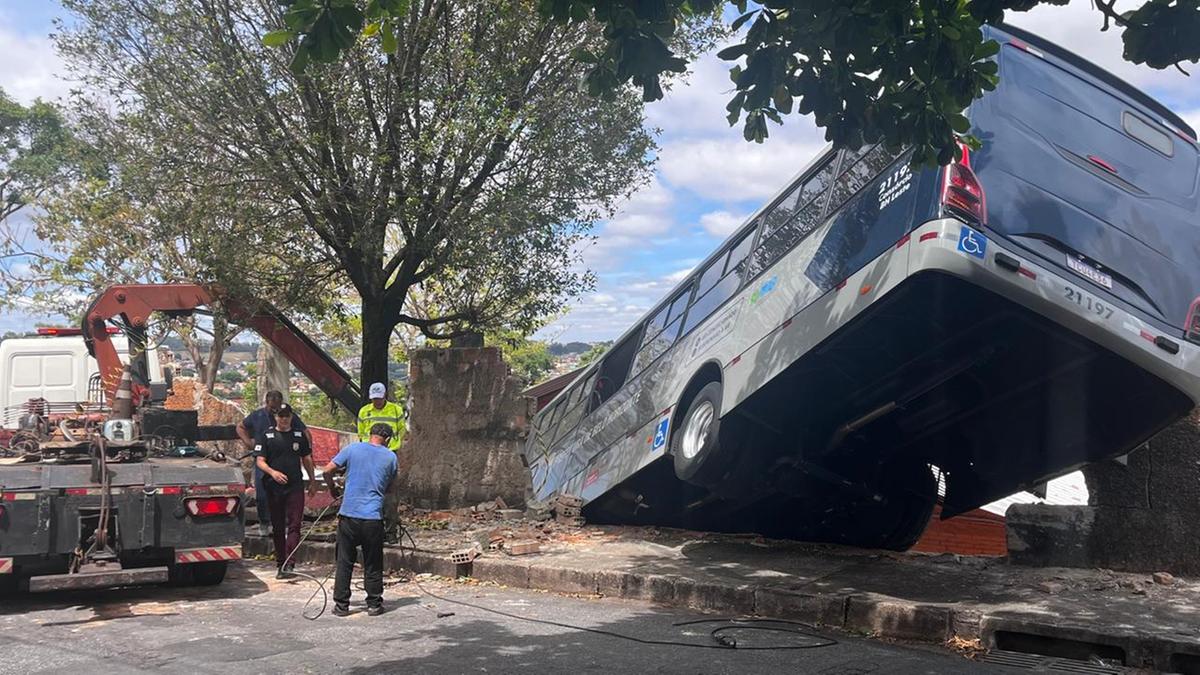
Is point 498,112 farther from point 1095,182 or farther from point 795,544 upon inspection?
point 1095,182

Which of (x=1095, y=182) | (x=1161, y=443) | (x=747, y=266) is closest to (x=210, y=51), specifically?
(x=747, y=266)

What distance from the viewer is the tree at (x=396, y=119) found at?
11.1 metres

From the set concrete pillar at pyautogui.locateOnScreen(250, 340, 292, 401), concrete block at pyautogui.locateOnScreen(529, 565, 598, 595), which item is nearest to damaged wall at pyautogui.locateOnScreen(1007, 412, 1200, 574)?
concrete block at pyautogui.locateOnScreen(529, 565, 598, 595)

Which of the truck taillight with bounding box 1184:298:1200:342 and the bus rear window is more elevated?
the bus rear window

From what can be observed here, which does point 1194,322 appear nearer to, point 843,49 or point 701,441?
point 843,49

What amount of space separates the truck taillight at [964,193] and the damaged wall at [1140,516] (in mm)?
2400

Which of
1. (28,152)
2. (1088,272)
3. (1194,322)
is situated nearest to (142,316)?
(1088,272)

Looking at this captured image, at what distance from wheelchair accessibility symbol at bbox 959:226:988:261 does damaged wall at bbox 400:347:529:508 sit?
24.2 ft

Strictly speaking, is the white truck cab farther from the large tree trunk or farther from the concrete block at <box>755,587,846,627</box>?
the concrete block at <box>755,587,846,627</box>

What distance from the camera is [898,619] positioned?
261 inches

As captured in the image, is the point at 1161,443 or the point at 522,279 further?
the point at 522,279

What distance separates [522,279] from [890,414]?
5.87 m

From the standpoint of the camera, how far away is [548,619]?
7.38 metres

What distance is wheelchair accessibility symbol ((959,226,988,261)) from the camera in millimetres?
6195
